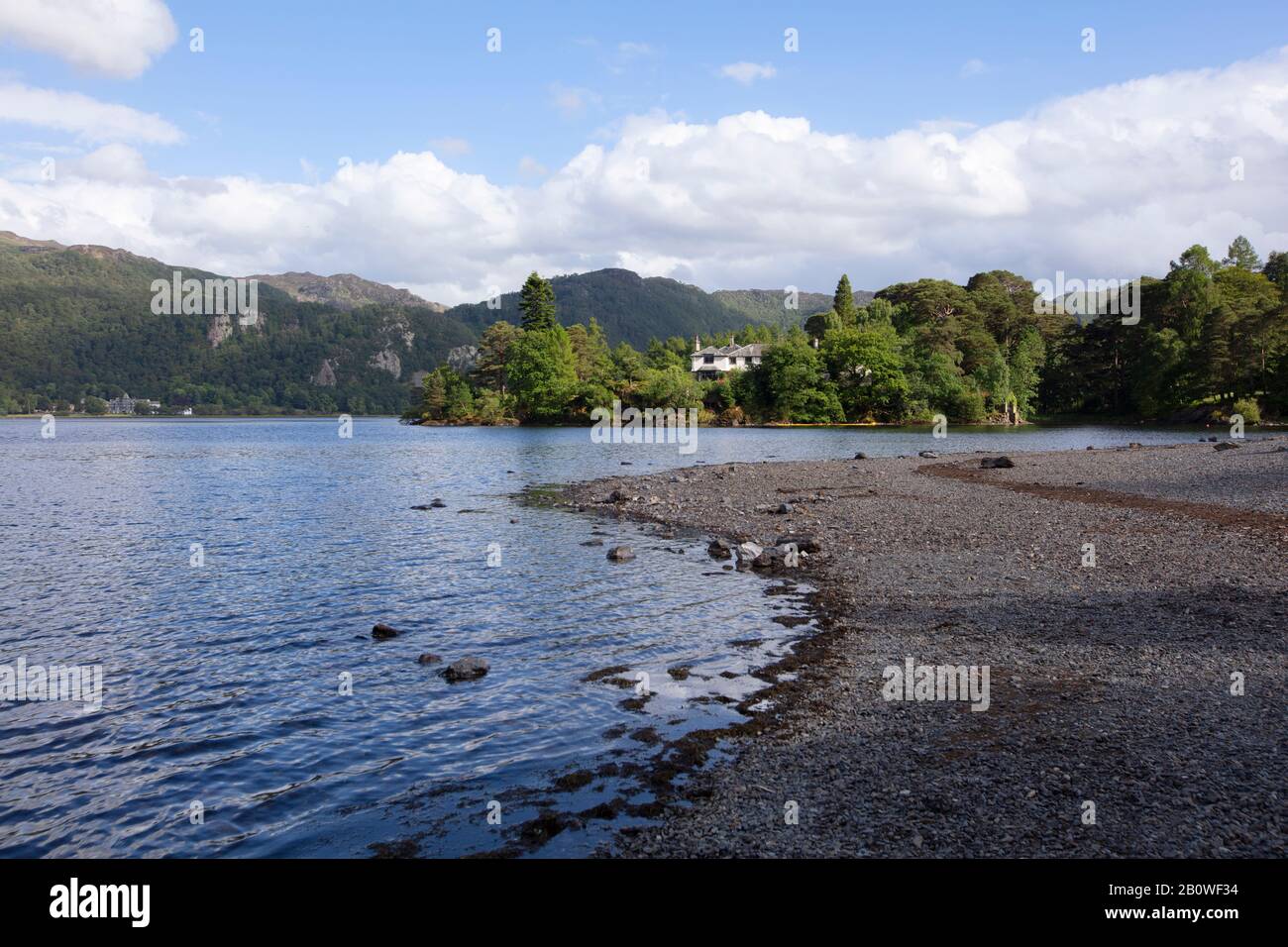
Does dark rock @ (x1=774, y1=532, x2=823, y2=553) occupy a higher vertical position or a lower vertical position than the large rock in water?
higher

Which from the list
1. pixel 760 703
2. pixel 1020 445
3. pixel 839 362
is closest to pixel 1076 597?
pixel 760 703

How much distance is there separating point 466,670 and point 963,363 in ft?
419

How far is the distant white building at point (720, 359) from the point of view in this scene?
158750 millimetres

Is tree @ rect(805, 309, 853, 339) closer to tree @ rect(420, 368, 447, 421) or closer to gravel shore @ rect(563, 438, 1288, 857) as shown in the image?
tree @ rect(420, 368, 447, 421)

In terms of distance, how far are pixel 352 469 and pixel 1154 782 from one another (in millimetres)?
61072

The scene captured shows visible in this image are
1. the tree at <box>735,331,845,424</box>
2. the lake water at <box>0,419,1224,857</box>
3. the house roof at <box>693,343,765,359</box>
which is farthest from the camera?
the house roof at <box>693,343,765,359</box>

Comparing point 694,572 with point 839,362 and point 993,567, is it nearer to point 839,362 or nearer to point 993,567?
point 993,567

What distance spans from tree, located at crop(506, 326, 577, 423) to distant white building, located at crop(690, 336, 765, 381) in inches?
1190

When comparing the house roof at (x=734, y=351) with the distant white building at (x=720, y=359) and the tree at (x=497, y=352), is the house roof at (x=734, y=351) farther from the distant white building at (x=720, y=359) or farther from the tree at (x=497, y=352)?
the tree at (x=497, y=352)

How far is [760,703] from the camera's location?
12.5 m

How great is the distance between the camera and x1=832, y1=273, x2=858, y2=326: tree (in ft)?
496

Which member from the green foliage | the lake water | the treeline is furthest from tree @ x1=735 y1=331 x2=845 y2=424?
the lake water

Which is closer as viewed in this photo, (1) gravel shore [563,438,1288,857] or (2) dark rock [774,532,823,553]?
(1) gravel shore [563,438,1288,857]

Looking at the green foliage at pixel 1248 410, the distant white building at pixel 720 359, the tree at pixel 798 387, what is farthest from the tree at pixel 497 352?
the green foliage at pixel 1248 410
